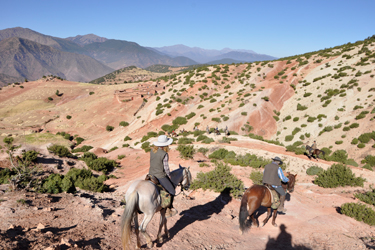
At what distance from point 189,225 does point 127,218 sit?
3630 millimetres

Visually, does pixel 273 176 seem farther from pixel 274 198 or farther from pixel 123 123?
pixel 123 123

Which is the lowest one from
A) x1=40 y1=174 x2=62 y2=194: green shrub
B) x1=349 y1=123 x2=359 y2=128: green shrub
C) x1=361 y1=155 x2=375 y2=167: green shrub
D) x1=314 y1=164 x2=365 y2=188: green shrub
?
x1=361 y1=155 x2=375 y2=167: green shrub

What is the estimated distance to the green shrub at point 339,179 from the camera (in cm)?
1326

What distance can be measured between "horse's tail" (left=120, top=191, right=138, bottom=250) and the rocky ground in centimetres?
106

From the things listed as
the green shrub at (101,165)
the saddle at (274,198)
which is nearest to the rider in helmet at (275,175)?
the saddle at (274,198)

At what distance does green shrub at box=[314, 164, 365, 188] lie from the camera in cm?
1326

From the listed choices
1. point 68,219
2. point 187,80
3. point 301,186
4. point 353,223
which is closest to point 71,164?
point 68,219

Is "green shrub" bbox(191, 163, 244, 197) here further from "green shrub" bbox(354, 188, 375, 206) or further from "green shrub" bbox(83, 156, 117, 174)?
"green shrub" bbox(83, 156, 117, 174)

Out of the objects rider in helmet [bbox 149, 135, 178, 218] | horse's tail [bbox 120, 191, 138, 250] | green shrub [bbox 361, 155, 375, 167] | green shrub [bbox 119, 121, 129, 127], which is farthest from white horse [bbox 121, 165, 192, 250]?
green shrub [bbox 119, 121, 129, 127]

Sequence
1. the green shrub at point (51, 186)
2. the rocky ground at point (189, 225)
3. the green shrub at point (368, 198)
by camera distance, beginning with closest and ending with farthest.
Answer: the rocky ground at point (189, 225)
the green shrub at point (51, 186)
the green shrub at point (368, 198)

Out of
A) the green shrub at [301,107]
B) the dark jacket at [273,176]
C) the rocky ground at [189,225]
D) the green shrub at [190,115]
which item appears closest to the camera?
the rocky ground at [189,225]

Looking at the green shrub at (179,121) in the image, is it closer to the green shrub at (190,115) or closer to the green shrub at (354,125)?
the green shrub at (190,115)

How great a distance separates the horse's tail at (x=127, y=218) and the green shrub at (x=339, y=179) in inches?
545

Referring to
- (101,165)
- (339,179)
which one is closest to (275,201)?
(339,179)
